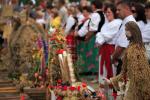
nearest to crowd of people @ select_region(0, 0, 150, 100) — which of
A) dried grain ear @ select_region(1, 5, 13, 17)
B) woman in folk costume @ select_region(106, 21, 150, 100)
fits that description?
woman in folk costume @ select_region(106, 21, 150, 100)

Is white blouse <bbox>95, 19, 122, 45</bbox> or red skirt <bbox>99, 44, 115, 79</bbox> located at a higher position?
white blouse <bbox>95, 19, 122, 45</bbox>

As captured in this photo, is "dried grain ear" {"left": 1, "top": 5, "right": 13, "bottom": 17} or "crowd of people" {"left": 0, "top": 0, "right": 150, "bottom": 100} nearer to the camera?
"crowd of people" {"left": 0, "top": 0, "right": 150, "bottom": 100}

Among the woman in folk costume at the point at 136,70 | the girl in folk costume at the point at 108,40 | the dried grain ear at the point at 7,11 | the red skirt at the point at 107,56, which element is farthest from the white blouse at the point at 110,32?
the dried grain ear at the point at 7,11

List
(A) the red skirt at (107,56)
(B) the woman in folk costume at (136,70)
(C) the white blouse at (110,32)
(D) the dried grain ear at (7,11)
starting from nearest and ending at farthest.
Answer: (B) the woman in folk costume at (136,70), (C) the white blouse at (110,32), (A) the red skirt at (107,56), (D) the dried grain ear at (7,11)

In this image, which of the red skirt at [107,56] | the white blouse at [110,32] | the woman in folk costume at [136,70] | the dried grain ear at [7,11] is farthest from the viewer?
the dried grain ear at [7,11]

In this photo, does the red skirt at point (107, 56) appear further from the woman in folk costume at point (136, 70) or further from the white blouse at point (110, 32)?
the woman in folk costume at point (136, 70)

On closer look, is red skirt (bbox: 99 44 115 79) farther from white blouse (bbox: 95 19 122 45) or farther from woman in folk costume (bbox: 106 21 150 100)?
woman in folk costume (bbox: 106 21 150 100)

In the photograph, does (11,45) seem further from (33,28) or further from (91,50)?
(91,50)

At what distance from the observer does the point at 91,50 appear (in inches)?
519

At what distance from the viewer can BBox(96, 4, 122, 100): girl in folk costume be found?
9570 millimetres

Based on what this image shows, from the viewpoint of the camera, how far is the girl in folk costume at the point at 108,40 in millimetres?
9570

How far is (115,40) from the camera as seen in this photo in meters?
9.52

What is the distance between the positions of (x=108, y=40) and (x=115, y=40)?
0.25m

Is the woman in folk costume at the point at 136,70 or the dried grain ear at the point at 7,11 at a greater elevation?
the dried grain ear at the point at 7,11
